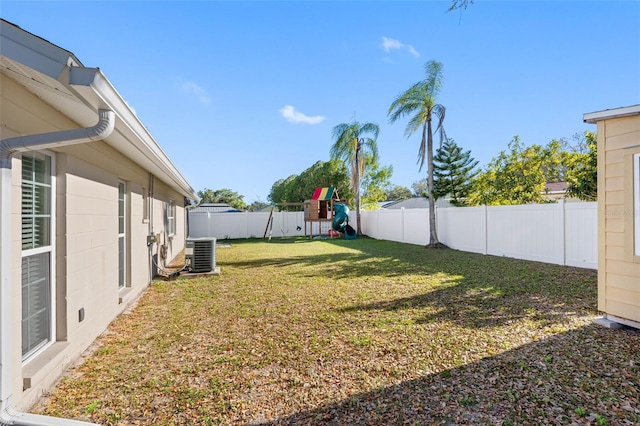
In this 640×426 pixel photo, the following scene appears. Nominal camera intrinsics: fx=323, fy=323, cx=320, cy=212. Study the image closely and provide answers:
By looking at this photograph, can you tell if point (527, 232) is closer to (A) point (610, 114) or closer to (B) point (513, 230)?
(B) point (513, 230)

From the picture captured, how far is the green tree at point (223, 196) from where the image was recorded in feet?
196

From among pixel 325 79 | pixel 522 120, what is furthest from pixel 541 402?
pixel 522 120

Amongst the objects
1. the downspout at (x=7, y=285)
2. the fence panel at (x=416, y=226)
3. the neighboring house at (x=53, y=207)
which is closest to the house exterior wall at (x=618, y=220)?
the neighboring house at (x=53, y=207)

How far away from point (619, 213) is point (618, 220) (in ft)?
0.29

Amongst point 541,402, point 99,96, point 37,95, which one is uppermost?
point 37,95

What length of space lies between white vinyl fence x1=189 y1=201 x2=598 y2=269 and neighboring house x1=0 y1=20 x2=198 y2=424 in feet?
30.2

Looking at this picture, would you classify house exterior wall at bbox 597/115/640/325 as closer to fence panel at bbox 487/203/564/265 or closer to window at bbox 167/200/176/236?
fence panel at bbox 487/203/564/265

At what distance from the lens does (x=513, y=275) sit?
7117 millimetres

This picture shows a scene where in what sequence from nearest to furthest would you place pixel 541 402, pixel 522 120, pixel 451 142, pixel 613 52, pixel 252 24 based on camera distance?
pixel 541 402 → pixel 252 24 → pixel 613 52 → pixel 522 120 → pixel 451 142

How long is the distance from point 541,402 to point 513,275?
5414mm

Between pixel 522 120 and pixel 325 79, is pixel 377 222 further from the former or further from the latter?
pixel 522 120

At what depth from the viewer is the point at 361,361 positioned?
10.2ft

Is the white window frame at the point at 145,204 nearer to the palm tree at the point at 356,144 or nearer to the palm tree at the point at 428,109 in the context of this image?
the palm tree at the point at 428,109

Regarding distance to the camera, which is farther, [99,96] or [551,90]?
[551,90]
